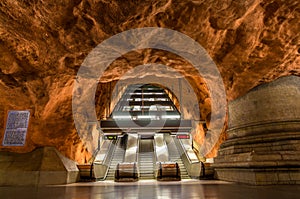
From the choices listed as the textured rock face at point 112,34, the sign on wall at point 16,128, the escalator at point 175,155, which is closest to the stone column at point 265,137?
the textured rock face at point 112,34

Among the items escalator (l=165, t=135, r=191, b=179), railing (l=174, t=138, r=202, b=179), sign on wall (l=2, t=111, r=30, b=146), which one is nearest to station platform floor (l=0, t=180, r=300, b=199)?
sign on wall (l=2, t=111, r=30, b=146)

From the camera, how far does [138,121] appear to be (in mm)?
12797

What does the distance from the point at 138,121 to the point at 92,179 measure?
6.15m

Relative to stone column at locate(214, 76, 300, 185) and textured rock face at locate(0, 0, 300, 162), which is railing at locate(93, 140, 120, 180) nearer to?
textured rock face at locate(0, 0, 300, 162)

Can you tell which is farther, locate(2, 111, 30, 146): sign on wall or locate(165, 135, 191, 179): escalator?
locate(165, 135, 191, 179): escalator

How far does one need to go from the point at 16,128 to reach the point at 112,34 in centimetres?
428

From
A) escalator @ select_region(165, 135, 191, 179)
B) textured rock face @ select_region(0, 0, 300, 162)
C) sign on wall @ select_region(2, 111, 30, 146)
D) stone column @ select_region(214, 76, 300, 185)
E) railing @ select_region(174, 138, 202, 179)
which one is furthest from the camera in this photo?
escalator @ select_region(165, 135, 191, 179)

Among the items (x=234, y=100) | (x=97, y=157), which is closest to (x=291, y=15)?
(x=234, y=100)

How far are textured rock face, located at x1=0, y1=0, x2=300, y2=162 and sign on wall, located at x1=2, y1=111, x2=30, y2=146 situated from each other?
7.2 inches

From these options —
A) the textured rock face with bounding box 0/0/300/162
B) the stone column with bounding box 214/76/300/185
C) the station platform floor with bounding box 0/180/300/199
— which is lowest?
the station platform floor with bounding box 0/180/300/199

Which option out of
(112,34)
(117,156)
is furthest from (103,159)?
(112,34)

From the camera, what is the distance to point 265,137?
4801 millimetres

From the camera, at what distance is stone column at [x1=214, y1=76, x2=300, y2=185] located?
4.15 meters

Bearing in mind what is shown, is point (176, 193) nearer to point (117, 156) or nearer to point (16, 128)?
point (16, 128)
